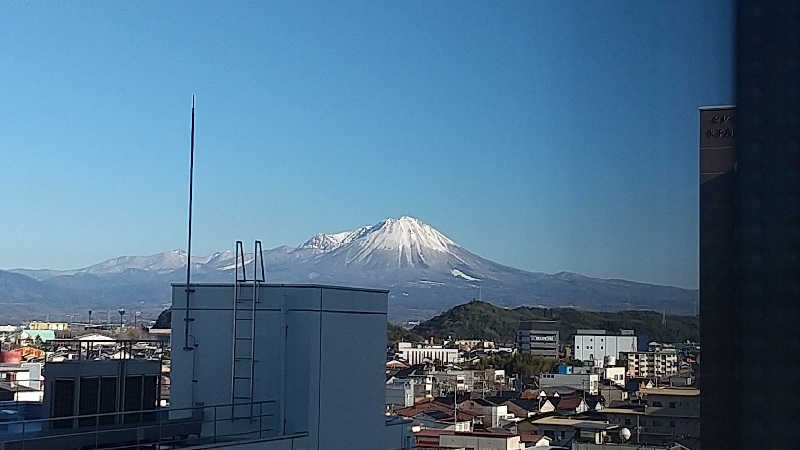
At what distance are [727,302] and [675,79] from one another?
265 mm

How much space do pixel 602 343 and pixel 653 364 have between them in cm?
22

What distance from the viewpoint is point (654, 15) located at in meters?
1.07

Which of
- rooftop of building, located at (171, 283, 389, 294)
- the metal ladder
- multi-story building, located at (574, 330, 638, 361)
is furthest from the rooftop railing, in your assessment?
multi-story building, located at (574, 330, 638, 361)

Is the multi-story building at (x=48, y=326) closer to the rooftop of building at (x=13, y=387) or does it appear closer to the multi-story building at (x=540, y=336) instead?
the rooftop of building at (x=13, y=387)

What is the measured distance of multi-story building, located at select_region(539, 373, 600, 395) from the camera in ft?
5.06

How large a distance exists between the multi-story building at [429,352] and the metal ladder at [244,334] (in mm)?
1886

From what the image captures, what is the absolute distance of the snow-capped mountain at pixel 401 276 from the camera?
123 centimetres

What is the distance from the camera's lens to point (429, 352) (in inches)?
223

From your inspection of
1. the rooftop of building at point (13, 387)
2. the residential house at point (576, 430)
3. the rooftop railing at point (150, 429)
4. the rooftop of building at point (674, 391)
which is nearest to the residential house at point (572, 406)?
the residential house at point (576, 430)

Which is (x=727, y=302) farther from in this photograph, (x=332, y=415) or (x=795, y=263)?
(x=332, y=415)

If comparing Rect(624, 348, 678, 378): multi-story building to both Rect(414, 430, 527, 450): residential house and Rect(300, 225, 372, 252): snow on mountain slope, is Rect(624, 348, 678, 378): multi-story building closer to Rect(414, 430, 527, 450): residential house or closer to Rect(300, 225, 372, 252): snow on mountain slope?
Rect(414, 430, 527, 450): residential house

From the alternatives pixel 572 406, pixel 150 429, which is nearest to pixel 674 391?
pixel 572 406

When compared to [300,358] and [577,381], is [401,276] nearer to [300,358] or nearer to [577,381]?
[300,358]

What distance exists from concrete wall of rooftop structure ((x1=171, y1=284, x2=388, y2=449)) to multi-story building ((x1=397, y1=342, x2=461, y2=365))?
1.65m
